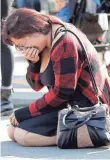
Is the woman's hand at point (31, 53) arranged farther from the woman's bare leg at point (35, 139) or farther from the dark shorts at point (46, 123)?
the woman's bare leg at point (35, 139)

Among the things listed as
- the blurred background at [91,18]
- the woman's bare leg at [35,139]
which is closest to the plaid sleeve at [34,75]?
the woman's bare leg at [35,139]

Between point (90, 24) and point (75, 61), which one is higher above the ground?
point (75, 61)

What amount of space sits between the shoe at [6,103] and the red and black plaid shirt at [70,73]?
110 cm

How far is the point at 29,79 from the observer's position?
439 cm

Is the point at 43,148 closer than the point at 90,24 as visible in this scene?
Yes

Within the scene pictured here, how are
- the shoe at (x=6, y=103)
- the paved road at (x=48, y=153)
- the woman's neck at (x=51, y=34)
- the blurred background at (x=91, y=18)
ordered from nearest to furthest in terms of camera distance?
1. the paved road at (x=48, y=153)
2. the woman's neck at (x=51, y=34)
3. the shoe at (x=6, y=103)
4. the blurred background at (x=91, y=18)

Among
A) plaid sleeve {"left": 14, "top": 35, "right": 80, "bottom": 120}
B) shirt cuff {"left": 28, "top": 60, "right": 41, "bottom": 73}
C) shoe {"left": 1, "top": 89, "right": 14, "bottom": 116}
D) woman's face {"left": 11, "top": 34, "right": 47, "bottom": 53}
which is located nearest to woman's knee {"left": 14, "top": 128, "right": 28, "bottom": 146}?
plaid sleeve {"left": 14, "top": 35, "right": 80, "bottom": 120}

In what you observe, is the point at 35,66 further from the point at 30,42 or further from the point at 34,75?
the point at 30,42

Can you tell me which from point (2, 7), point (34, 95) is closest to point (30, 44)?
point (2, 7)

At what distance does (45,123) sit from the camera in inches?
160

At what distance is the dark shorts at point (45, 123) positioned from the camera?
13.3 ft

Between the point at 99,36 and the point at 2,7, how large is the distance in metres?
2.06

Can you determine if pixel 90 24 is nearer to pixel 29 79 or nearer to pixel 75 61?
pixel 29 79

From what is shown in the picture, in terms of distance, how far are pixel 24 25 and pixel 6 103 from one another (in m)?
1.52
